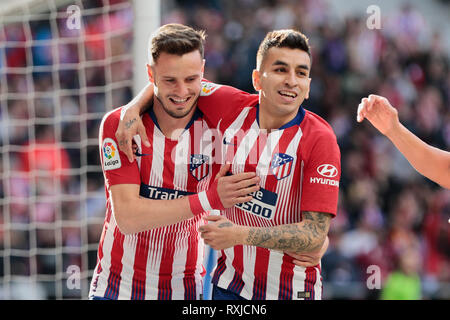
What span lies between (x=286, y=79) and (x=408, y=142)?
76cm

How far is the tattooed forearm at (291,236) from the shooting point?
247 cm

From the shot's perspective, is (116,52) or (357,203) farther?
(357,203)

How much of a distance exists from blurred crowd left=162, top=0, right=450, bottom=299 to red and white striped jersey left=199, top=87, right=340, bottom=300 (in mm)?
3314

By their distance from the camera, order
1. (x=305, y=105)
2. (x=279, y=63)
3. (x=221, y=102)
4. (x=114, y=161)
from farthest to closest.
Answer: (x=305, y=105)
(x=221, y=102)
(x=114, y=161)
(x=279, y=63)

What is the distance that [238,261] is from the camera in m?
2.72

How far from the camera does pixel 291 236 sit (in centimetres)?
247

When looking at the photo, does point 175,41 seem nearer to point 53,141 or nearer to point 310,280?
point 310,280

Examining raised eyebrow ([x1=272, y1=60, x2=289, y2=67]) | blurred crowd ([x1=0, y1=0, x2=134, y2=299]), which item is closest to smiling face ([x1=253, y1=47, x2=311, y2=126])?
raised eyebrow ([x1=272, y1=60, x2=289, y2=67])

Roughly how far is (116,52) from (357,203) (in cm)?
328

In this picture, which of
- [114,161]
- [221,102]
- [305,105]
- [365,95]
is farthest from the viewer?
[365,95]

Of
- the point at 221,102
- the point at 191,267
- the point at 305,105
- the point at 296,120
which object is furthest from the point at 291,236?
the point at 305,105

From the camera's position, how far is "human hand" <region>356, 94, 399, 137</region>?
2.81 m
